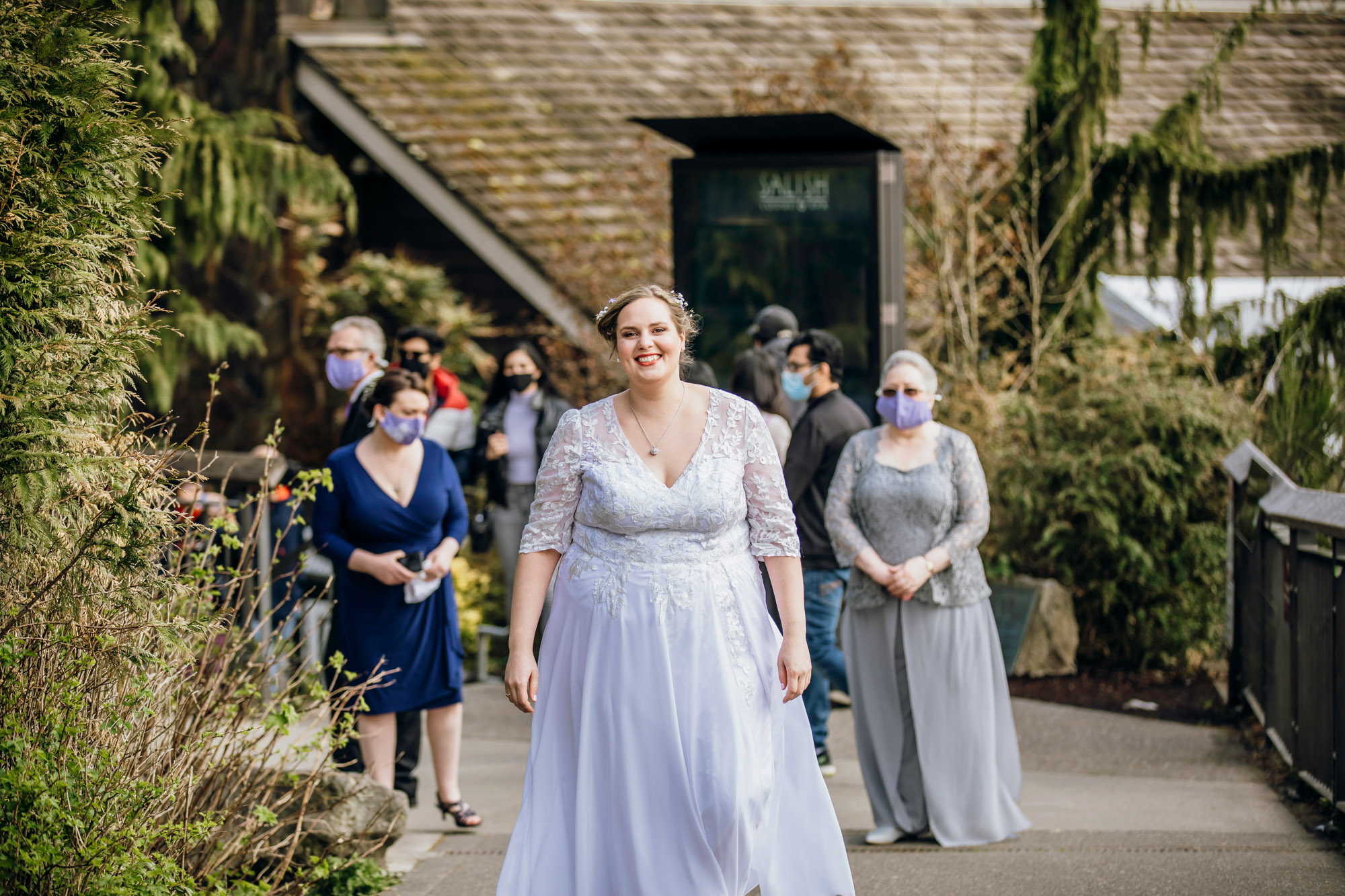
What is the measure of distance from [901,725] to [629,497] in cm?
227

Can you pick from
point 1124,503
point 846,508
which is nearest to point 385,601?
point 846,508

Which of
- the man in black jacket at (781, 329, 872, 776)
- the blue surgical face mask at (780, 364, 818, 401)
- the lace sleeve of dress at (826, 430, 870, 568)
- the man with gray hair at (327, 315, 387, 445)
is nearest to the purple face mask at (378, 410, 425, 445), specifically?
the man with gray hair at (327, 315, 387, 445)

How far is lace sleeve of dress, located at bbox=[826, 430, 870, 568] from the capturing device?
5652 mm

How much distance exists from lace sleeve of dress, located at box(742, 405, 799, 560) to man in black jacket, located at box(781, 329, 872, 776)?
98.1 inches

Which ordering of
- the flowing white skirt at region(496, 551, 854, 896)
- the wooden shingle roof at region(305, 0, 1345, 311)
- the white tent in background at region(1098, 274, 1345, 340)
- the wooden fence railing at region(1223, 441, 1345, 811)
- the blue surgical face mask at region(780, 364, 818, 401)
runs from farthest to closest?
1. the wooden shingle roof at region(305, 0, 1345, 311)
2. the white tent in background at region(1098, 274, 1345, 340)
3. the blue surgical face mask at region(780, 364, 818, 401)
4. the wooden fence railing at region(1223, 441, 1345, 811)
5. the flowing white skirt at region(496, 551, 854, 896)

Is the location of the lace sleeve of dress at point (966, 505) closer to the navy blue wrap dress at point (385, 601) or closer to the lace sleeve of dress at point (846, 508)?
the lace sleeve of dress at point (846, 508)

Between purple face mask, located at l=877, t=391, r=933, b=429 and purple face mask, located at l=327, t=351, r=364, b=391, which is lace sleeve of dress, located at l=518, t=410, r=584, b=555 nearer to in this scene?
purple face mask, located at l=877, t=391, r=933, b=429

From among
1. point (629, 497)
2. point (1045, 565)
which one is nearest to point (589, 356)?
point (1045, 565)

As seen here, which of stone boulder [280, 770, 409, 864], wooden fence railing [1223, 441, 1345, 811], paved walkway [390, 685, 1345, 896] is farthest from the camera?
wooden fence railing [1223, 441, 1345, 811]

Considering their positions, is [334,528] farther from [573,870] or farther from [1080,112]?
[1080,112]

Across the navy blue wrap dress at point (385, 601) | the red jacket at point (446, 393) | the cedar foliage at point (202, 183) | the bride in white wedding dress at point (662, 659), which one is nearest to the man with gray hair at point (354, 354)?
the red jacket at point (446, 393)

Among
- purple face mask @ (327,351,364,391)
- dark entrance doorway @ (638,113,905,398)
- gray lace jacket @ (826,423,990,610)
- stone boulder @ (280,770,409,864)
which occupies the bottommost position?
stone boulder @ (280,770,409,864)

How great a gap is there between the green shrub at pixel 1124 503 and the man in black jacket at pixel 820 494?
8.15ft

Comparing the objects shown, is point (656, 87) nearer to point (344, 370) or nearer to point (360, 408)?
point (344, 370)
